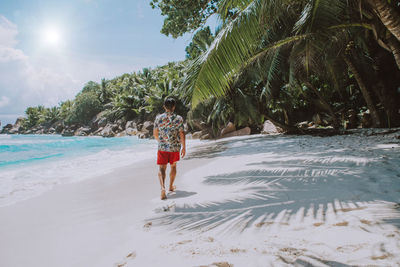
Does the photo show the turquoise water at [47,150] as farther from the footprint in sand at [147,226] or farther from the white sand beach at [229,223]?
the footprint in sand at [147,226]

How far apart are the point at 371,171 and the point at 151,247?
123 inches

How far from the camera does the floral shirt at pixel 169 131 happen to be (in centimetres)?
312

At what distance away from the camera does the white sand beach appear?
1445 millimetres

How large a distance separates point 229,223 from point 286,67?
9.57 metres

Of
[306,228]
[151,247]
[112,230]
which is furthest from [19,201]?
[306,228]

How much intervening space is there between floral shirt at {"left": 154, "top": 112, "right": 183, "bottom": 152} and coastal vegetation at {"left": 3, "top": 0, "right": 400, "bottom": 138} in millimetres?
358

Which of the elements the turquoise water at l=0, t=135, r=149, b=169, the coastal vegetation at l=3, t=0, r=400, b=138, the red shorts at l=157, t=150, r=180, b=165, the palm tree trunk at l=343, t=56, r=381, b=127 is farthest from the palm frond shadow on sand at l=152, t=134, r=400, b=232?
the turquoise water at l=0, t=135, r=149, b=169

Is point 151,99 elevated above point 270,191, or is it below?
above

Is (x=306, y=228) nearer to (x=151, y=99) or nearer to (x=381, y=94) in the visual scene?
(x=381, y=94)

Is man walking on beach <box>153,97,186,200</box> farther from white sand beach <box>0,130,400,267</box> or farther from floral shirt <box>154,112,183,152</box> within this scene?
white sand beach <box>0,130,400,267</box>

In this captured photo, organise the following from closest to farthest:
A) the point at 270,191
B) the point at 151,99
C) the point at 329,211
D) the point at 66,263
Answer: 1. the point at 66,263
2. the point at 329,211
3. the point at 270,191
4. the point at 151,99

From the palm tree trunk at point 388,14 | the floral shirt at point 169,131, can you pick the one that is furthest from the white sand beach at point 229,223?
the palm tree trunk at point 388,14

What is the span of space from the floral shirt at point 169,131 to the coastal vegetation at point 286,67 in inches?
14.1

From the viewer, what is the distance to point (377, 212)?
70.2 inches
